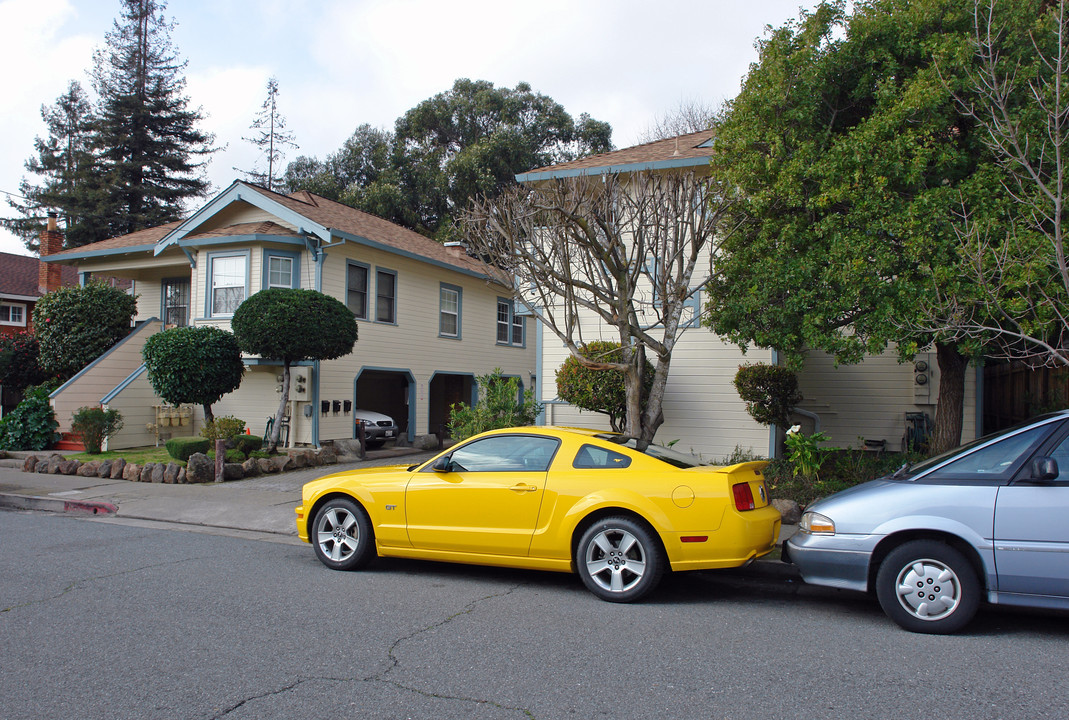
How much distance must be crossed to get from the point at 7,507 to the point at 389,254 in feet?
32.7

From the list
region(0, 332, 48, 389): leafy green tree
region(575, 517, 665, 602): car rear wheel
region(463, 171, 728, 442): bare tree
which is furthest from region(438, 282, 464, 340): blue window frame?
region(575, 517, 665, 602): car rear wheel

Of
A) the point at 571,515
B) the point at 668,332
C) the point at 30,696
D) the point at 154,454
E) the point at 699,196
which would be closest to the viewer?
the point at 30,696

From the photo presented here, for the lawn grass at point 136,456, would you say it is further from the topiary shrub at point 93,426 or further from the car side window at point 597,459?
the car side window at point 597,459

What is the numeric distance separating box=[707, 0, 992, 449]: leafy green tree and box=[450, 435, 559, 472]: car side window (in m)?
3.95

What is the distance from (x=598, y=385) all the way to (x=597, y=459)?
555cm

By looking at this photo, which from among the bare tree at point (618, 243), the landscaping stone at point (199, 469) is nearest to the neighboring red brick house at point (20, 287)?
the landscaping stone at point (199, 469)

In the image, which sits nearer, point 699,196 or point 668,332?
point 668,332

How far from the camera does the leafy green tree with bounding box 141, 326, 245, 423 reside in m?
14.1

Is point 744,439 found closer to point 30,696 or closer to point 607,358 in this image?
point 607,358

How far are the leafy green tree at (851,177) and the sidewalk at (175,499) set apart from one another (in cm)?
265

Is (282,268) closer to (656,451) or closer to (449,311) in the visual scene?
(449,311)

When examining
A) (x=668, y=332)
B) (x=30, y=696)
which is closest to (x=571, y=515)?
(x=30, y=696)

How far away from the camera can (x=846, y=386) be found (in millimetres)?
14266

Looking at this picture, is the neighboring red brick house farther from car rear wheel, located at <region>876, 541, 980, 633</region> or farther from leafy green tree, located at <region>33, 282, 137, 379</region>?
car rear wheel, located at <region>876, 541, 980, 633</region>
